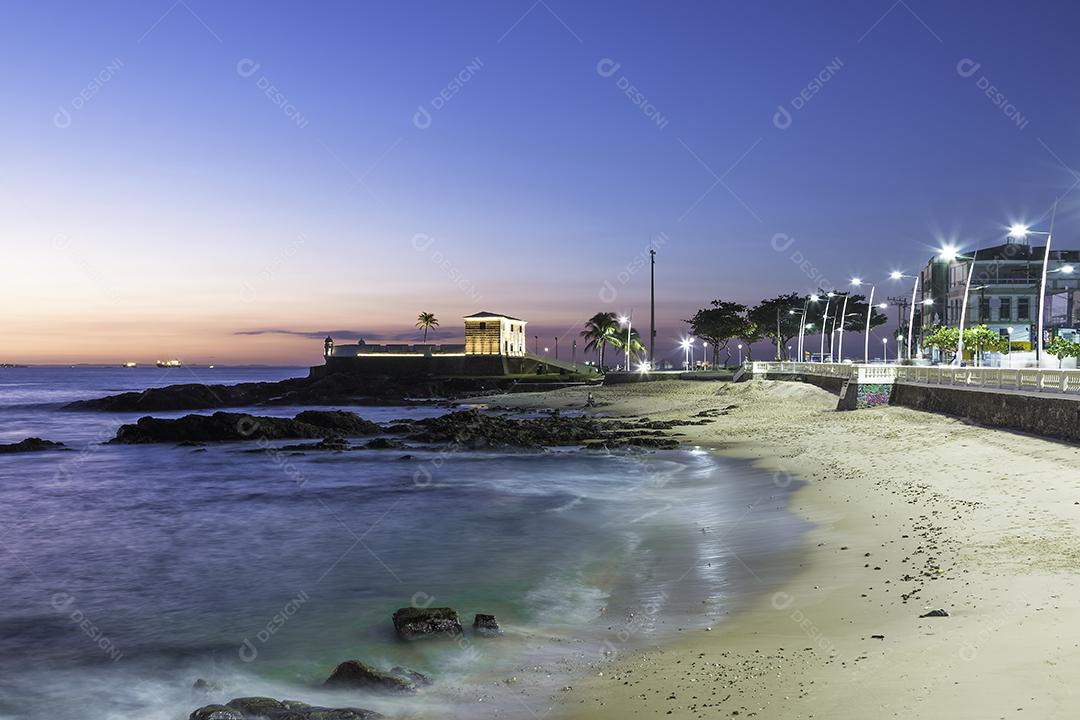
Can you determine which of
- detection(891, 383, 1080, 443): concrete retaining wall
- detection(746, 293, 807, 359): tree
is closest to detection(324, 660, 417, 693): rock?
detection(891, 383, 1080, 443): concrete retaining wall

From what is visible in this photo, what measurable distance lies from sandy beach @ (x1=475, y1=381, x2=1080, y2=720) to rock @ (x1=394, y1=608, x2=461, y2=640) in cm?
284

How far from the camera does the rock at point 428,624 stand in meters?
11.4

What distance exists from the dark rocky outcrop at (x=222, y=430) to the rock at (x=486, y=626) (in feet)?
120

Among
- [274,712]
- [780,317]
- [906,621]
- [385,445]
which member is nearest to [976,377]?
[385,445]

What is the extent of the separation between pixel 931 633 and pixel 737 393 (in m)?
59.5

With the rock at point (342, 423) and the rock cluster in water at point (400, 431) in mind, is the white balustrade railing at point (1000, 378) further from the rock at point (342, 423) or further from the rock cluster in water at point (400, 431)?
the rock at point (342, 423)

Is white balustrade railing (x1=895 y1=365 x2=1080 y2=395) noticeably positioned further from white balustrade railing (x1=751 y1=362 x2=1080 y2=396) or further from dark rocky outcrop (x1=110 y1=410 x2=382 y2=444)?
dark rocky outcrop (x1=110 y1=410 x2=382 y2=444)

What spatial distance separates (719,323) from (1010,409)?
104929 millimetres

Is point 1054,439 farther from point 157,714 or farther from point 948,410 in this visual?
point 157,714

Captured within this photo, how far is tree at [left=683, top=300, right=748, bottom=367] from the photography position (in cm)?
12988

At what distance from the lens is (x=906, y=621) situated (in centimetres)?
920

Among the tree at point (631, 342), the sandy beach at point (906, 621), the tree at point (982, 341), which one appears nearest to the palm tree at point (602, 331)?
the tree at point (631, 342)

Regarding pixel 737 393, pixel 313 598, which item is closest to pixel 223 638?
pixel 313 598

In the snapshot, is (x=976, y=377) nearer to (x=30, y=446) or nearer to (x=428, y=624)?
(x=428, y=624)
